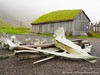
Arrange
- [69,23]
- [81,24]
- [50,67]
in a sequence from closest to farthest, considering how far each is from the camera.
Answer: [50,67] < [69,23] < [81,24]

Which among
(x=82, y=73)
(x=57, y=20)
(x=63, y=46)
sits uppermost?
(x=57, y=20)

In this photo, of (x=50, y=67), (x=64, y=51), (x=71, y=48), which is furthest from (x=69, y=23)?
(x=50, y=67)

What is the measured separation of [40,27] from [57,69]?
103 feet

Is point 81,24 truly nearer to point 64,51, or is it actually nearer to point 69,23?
point 69,23

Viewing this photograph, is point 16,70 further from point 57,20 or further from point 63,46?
point 57,20

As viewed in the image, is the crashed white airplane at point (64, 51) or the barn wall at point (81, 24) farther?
the barn wall at point (81, 24)

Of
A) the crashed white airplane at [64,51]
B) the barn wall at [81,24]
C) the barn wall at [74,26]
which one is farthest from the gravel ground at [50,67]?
the barn wall at [81,24]

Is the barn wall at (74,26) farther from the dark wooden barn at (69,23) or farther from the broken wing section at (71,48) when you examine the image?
the broken wing section at (71,48)

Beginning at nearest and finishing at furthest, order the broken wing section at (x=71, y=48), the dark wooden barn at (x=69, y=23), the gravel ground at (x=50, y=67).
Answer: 1. the gravel ground at (x=50, y=67)
2. the broken wing section at (x=71, y=48)
3. the dark wooden barn at (x=69, y=23)

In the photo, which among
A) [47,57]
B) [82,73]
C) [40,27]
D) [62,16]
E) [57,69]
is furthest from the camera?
[40,27]

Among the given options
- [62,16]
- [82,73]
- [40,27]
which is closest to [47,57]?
[82,73]

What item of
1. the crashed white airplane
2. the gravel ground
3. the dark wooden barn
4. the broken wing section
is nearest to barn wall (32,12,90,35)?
the dark wooden barn

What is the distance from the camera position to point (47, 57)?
977 centimetres

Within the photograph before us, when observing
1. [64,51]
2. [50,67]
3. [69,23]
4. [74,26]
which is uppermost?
[69,23]
